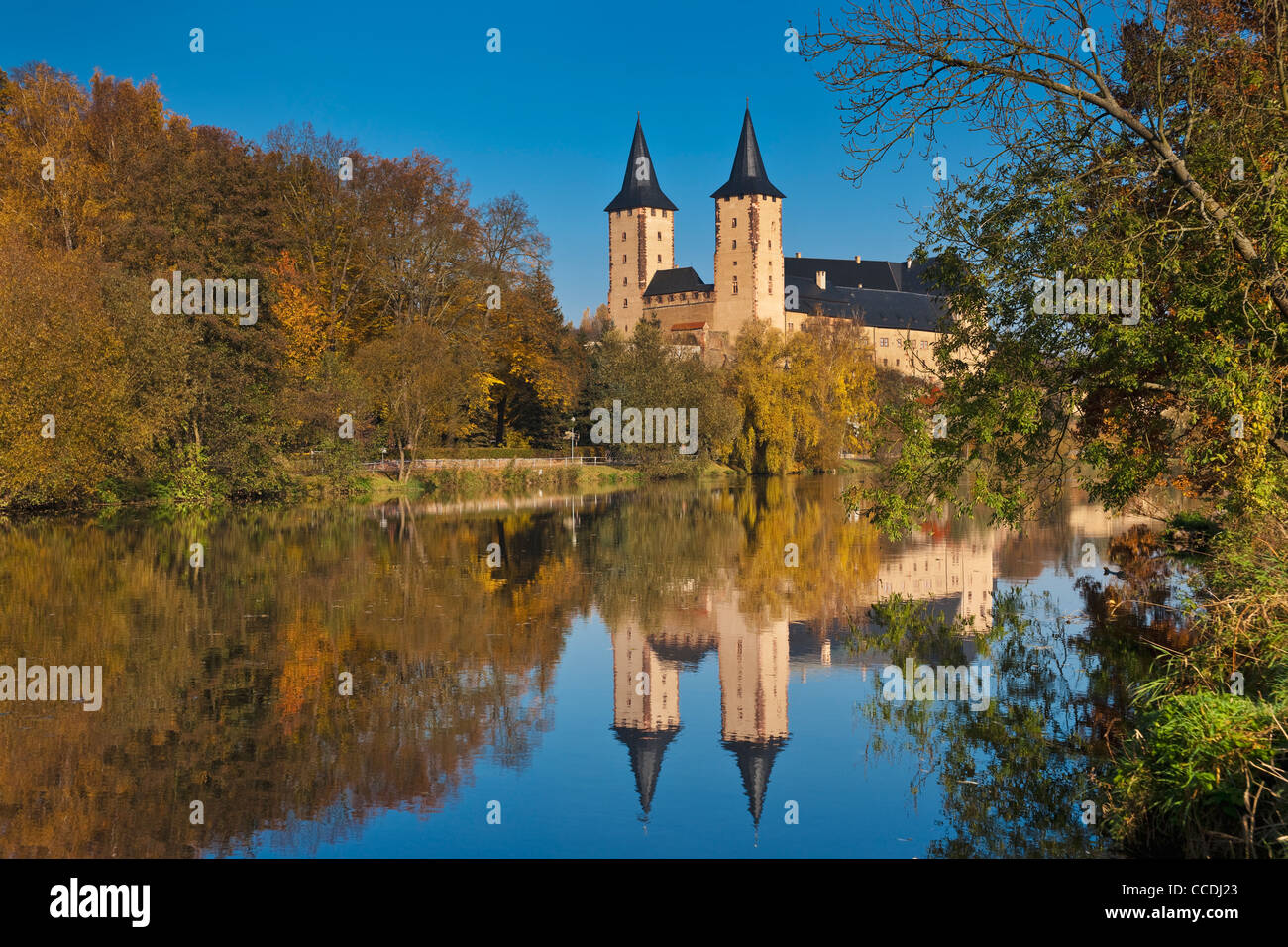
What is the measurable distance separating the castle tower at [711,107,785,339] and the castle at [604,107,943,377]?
0.10 m

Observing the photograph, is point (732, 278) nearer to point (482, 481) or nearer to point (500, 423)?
point (500, 423)

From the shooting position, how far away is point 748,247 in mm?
110375

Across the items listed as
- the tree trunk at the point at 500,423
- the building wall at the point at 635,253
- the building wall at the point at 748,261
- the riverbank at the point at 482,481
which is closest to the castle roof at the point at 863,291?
the building wall at the point at 748,261

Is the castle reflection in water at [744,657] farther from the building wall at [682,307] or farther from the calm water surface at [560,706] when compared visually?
the building wall at [682,307]

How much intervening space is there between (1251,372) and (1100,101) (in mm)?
3115

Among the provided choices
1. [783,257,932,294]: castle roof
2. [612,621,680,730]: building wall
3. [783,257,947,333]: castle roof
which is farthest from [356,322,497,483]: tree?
[783,257,932,294]: castle roof

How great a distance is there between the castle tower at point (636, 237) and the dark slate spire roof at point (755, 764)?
355 feet

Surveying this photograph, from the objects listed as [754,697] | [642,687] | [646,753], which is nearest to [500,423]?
[642,687]

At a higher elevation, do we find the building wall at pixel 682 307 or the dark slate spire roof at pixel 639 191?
the dark slate spire roof at pixel 639 191

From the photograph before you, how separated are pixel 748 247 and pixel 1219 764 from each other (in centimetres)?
10721

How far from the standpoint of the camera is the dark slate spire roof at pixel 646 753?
8.06 metres
